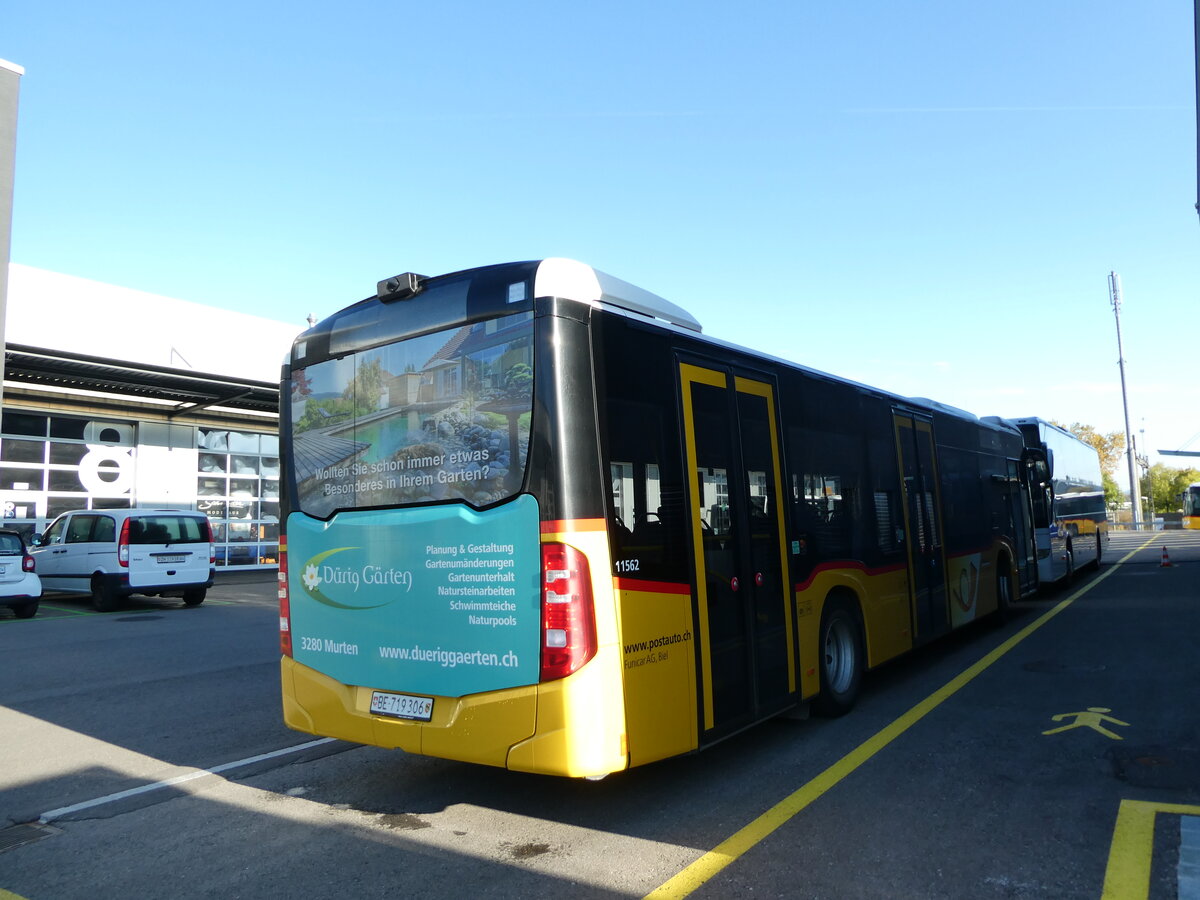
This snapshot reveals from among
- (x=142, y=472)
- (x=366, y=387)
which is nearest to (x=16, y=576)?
(x=142, y=472)

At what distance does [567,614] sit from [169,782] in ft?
11.0

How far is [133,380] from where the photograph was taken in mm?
22578

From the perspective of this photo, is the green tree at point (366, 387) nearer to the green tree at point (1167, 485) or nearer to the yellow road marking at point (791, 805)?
the yellow road marking at point (791, 805)

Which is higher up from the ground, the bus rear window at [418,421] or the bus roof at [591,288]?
the bus roof at [591,288]

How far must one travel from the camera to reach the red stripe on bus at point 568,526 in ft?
Answer: 14.6

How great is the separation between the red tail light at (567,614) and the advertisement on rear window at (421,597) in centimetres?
8

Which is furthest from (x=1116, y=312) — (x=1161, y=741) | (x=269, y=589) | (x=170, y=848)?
(x=170, y=848)

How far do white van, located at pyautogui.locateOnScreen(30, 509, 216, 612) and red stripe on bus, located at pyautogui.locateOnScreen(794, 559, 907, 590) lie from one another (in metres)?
14.0

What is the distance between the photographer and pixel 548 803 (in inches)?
205

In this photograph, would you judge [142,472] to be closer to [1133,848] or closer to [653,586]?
[653,586]

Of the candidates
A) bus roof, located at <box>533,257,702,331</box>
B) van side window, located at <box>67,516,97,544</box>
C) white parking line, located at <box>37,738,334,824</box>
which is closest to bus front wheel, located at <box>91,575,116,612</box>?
van side window, located at <box>67,516,97,544</box>

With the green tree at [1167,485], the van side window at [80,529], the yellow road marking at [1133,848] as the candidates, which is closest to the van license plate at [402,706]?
the yellow road marking at [1133,848]

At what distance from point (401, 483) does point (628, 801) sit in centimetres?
231

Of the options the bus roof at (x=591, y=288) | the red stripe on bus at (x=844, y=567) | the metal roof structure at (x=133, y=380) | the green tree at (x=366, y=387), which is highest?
the metal roof structure at (x=133, y=380)
